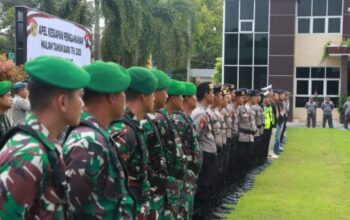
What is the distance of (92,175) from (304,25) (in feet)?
102

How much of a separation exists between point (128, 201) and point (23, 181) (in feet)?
2.77

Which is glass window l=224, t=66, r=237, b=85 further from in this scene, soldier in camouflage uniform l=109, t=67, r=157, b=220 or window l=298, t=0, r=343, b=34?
soldier in camouflage uniform l=109, t=67, r=157, b=220

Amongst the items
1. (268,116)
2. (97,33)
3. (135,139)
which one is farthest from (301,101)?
(135,139)

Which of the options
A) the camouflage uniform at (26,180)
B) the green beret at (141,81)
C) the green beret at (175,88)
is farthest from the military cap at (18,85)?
the camouflage uniform at (26,180)

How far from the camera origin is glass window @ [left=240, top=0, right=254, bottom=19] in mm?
32531

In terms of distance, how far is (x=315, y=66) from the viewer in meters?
32.0

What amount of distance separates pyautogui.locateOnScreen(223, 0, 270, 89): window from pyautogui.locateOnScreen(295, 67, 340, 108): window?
2.06m

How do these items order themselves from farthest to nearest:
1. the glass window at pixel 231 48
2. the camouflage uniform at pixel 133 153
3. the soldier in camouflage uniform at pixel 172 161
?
the glass window at pixel 231 48 → the soldier in camouflage uniform at pixel 172 161 → the camouflage uniform at pixel 133 153

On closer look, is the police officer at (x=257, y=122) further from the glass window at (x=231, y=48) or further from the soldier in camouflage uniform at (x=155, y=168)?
the glass window at (x=231, y=48)

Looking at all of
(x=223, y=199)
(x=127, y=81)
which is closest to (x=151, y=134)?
(x=127, y=81)

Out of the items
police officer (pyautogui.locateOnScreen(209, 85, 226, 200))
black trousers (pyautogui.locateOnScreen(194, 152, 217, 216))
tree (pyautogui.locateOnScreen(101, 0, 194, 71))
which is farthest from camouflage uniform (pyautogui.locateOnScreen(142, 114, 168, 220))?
tree (pyautogui.locateOnScreen(101, 0, 194, 71))

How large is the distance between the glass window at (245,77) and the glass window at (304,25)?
146 inches

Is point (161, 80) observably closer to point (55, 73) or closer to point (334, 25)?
point (55, 73)

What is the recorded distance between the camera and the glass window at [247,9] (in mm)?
32531
